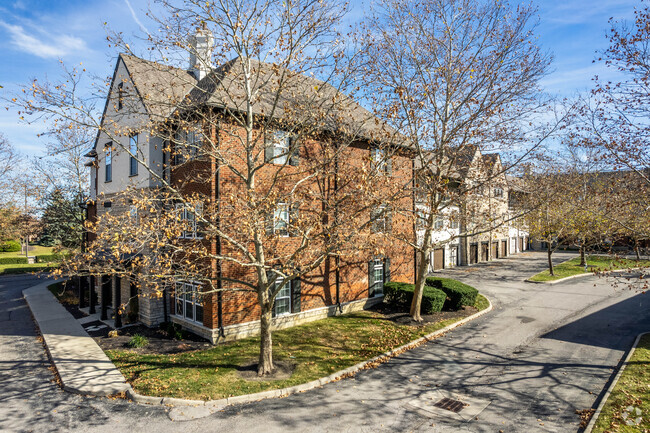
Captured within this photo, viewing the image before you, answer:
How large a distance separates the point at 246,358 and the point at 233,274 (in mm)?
3334

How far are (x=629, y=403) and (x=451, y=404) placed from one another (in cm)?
422

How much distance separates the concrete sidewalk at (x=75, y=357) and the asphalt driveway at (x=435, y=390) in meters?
0.40

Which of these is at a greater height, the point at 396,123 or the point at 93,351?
the point at 396,123

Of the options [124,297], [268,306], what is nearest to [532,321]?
[268,306]

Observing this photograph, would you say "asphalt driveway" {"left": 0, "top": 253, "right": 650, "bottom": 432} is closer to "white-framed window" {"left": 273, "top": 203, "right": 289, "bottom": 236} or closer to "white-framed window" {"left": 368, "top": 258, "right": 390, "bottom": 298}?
"white-framed window" {"left": 273, "top": 203, "right": 289, "bottom": 236}

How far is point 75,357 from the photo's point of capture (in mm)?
12617

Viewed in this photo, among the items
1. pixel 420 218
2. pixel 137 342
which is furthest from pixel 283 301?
pixel 420 218

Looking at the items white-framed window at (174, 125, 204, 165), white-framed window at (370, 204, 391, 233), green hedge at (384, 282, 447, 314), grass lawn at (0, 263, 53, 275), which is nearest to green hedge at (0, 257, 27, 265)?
grass lawn at (0, 263, 53, 275)

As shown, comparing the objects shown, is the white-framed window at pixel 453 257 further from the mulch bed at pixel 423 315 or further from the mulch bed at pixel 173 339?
the mulch bed at pixel 173 339

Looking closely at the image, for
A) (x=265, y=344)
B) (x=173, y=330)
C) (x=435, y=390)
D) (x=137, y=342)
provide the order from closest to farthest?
(x=435, y=390), (x=265, y=344), (x=137, y=342), (x=173, y=330)

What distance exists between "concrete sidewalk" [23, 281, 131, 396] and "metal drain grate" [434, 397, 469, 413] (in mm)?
8605

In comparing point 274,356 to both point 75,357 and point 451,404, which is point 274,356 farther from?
point 75,357

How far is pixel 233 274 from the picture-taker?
14102mm

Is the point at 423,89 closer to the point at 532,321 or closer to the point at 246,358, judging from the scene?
the point at 532,321
